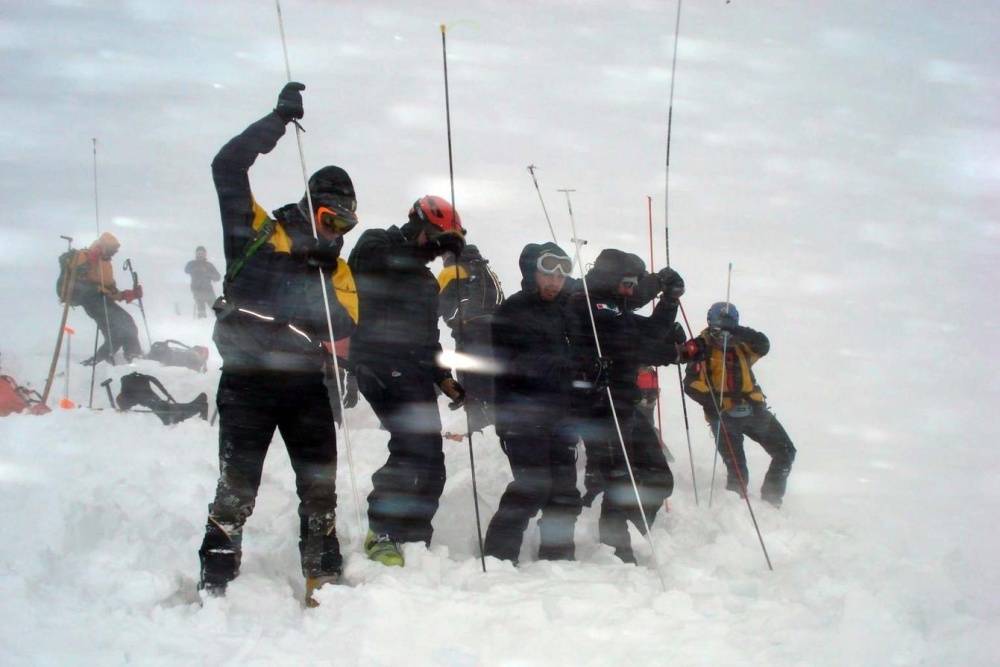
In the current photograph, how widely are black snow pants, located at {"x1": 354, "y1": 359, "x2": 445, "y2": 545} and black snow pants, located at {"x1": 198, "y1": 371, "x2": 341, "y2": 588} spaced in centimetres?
45

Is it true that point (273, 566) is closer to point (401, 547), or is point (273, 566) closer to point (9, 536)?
point (401, 547)

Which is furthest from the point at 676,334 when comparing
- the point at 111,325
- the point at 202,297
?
the point at 202,297

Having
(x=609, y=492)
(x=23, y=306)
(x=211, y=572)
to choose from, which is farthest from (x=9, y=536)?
A: (x=23, y=306)

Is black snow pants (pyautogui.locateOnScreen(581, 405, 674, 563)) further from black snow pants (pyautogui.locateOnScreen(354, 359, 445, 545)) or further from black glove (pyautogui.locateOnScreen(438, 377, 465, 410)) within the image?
black snow pants (pyautogui.locateOnScreen(354, 359, 445, 545))

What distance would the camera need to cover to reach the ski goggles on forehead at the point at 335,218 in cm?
355

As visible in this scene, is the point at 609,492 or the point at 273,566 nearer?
the point at 273,566

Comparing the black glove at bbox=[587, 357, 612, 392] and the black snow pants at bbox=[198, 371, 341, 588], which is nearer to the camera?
the black snow pants at bbox=[198, 371, 341, 588]

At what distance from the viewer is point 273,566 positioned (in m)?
3.89

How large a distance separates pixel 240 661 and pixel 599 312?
330cm

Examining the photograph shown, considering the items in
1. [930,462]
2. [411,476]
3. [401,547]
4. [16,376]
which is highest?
[411,476]

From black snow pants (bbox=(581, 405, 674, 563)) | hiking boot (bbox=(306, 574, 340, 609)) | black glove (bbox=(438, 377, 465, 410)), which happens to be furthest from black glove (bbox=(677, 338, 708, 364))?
hiking boot (bbox=(306, 574, 340, 609))

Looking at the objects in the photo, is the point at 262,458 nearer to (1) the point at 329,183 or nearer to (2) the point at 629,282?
(1) the point at 329,183

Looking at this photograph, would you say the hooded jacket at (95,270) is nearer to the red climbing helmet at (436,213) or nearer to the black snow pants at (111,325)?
the black snow pants at (111,325)

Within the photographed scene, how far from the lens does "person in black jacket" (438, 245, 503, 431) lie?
6.14 m
